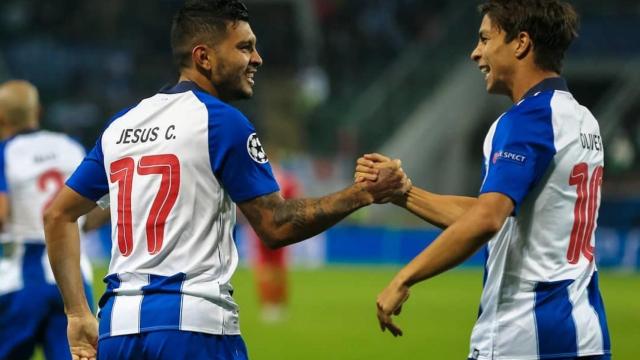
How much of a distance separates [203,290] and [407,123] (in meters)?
22.5

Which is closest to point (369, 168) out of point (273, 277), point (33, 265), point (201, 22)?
point (201, 22)

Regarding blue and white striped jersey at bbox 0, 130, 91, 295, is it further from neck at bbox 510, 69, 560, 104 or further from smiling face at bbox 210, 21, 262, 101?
neck at bbox 510, 69, 560, 104

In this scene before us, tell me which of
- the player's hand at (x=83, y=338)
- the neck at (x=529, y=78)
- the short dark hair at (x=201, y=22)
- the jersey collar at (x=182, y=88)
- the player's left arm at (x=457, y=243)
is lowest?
the player's hand at (x=83, y=338)

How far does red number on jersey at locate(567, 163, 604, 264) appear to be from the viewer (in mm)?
4383

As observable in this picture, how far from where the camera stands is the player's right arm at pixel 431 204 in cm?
483

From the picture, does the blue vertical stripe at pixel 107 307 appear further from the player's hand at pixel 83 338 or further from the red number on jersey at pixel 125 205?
the player's hand at pixel 83 338

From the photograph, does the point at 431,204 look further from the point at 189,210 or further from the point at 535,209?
the point at 189,210

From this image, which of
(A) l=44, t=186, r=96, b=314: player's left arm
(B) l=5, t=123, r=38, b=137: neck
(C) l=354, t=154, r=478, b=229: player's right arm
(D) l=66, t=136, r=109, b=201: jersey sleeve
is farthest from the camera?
Result: (B) l=5, t=123, r=38, b=137: neck

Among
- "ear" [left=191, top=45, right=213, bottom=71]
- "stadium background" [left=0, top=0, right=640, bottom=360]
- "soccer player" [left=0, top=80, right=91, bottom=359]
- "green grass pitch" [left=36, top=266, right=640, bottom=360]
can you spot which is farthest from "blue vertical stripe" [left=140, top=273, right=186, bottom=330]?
"stadium background" [left=0, top=0, right=640, bottom=360]

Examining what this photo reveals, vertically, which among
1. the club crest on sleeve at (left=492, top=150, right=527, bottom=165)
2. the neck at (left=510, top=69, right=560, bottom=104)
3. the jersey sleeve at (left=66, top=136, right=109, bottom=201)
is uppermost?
the neck at (left=510, top=69, right=560, bottom=104)

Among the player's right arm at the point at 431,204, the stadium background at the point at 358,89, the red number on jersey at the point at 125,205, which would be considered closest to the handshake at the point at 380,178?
the player's right arm at the point at 431,204

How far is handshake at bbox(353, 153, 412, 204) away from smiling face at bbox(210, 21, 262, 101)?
1.83 ft

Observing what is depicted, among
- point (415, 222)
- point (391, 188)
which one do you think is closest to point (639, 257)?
point (415, 222)

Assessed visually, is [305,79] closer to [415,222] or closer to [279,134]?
[279,134]
